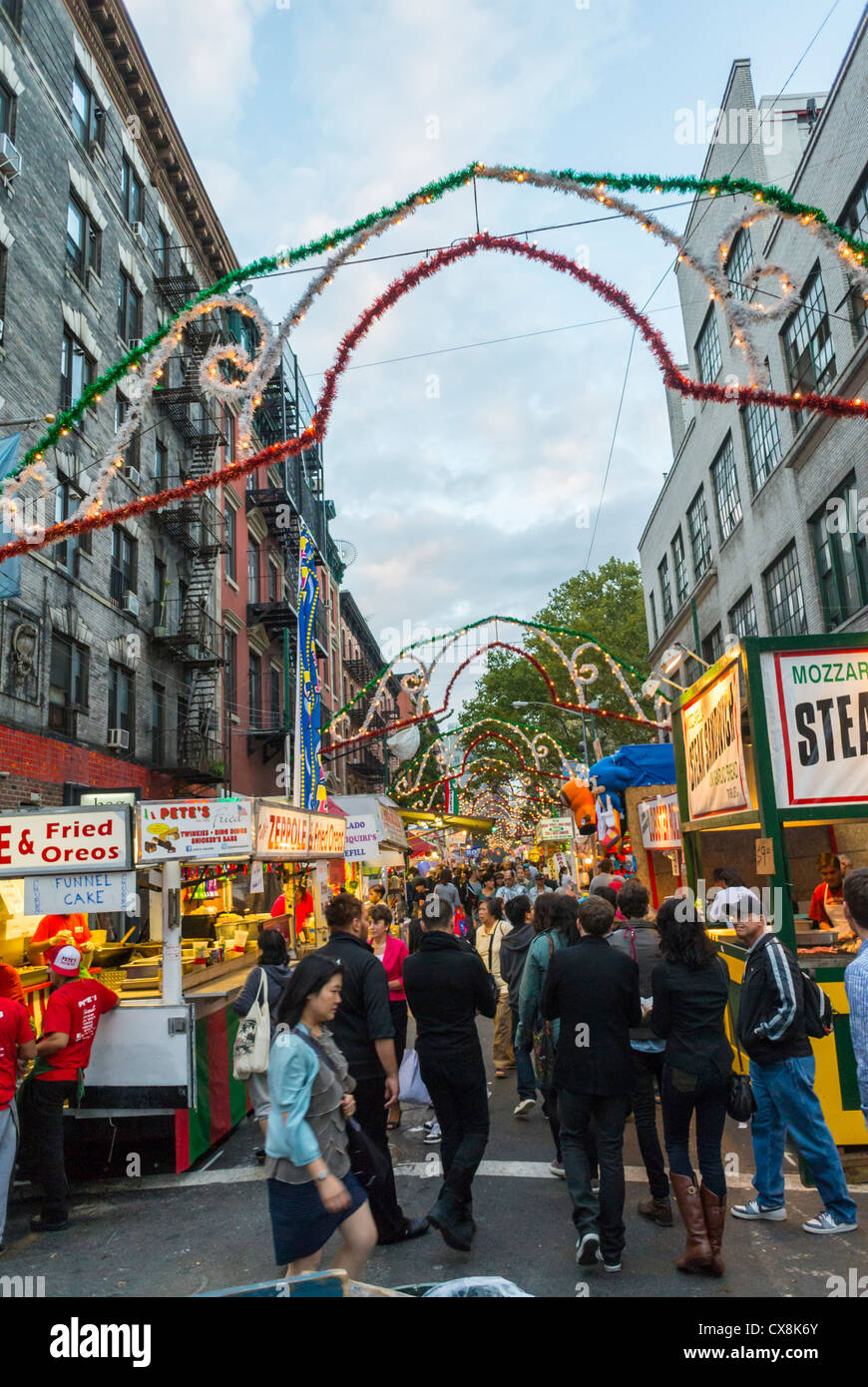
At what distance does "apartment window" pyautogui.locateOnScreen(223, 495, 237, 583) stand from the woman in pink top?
20.9 metres

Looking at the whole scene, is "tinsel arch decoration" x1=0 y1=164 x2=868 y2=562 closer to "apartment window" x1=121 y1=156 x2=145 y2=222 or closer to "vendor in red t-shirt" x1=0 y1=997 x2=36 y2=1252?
"vendor in red t-shirt" x1=0 y1=997 x2=36 y2=1252

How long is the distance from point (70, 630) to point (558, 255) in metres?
13.4

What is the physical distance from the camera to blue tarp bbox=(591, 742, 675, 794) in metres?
16.2

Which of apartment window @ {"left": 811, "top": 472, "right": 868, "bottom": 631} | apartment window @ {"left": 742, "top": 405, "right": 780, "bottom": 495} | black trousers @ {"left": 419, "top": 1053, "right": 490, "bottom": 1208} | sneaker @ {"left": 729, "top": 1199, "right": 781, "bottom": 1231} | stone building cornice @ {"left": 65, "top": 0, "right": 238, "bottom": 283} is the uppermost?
stone building cornice @ {"left": 65, "top": 0, "right": 238, "bottom": 283}

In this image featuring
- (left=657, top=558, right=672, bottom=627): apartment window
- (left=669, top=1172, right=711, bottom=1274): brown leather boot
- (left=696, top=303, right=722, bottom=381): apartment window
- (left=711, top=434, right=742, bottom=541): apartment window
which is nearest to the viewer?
(left=669, top=1172, right=711, bottom=1274): brown leather boot

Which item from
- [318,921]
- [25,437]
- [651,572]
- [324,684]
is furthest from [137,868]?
[324,684]

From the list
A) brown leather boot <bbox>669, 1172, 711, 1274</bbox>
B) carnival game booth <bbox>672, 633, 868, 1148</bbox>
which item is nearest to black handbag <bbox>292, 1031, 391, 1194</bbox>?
brown leather boot <bbox>669, 1172, 711, 1274</bbox>

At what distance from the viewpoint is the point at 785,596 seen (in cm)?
2045

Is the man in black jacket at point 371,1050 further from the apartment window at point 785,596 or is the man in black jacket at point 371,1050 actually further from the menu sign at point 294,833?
the apartment window at point 785,596

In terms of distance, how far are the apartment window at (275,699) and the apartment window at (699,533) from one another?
14813mm

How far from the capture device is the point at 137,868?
7094 mm

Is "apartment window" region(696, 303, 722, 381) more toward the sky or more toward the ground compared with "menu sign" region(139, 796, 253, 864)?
more toward the sky

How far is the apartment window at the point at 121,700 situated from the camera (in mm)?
A: 20031

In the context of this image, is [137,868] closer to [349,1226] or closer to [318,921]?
[349,1226]
